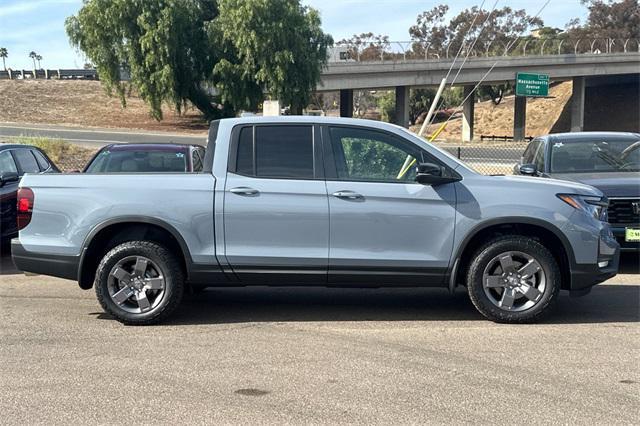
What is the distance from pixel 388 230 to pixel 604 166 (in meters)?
4.95

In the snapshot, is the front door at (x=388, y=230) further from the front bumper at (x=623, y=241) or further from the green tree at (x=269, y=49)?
the green tree at (x=269, y=49)

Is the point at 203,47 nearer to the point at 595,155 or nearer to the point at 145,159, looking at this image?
the point at 145,159

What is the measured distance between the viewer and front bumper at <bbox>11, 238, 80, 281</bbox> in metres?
6.05

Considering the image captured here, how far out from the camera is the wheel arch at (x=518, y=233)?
19.5 feet

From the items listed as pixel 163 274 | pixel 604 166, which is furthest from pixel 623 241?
pixel 163 274

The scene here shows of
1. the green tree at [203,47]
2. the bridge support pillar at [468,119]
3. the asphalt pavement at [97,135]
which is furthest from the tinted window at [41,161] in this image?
the bridge support pillar at [468,119]

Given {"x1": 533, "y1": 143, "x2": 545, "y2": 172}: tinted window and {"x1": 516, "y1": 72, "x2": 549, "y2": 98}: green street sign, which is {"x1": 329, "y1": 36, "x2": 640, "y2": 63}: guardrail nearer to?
{"x1": 516, "y1": 72, "x2": 549, "y2": 98}: green street sign

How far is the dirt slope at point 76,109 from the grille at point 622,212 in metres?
42.3

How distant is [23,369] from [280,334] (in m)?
2.09

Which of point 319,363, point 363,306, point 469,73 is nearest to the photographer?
point 319,363

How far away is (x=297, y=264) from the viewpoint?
19.6 feet

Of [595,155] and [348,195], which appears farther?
[595,155]

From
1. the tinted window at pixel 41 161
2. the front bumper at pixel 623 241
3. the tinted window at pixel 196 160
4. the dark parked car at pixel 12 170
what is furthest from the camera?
the tinted window at pixel 41 161

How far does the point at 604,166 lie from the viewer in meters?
9.35
